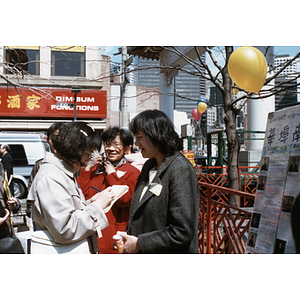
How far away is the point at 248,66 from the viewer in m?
4.00

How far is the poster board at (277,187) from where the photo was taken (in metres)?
2.32

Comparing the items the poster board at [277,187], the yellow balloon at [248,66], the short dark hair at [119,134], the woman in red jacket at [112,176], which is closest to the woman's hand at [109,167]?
the woman in red jacket at [112,176]

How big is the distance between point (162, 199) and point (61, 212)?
0.63 m

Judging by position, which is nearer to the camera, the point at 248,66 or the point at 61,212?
the point at 61,212

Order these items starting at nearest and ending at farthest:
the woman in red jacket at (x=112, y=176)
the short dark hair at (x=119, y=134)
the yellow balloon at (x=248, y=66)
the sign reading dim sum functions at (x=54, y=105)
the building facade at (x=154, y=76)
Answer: the woman in red jacket at (x=112, y=176) → the short dark hair at (x=119, y=134) → the yellow balloon at (x=248, y=66) → the building facade at (x=154, y=76) → the sign reading dim sum functions at (x=54, y=105)

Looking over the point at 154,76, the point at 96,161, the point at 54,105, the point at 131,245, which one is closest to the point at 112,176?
the point at 96,161

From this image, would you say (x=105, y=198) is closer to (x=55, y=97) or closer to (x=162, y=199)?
(x=162, y=199)

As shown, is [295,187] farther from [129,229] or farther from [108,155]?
[108,155]

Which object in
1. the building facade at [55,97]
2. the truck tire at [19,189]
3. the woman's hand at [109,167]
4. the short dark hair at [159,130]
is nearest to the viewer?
the short dark hair at [159,130]

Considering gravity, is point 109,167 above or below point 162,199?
above

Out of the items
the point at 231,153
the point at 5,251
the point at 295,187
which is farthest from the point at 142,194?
the point at 231,153

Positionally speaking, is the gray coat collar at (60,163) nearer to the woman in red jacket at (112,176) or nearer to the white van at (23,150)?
the woman in red jacket at (112,176)

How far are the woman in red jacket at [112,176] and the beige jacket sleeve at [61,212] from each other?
88 centimetres

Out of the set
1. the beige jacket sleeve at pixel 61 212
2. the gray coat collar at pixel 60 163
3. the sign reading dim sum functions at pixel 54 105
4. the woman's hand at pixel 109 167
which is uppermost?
the sign reading dim sum functions at pixel 54 105
